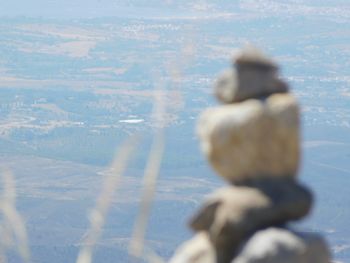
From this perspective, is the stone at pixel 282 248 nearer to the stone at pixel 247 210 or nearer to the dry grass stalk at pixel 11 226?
the stone at pixel 247 210

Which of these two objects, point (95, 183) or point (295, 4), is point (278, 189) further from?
point (295, 4)

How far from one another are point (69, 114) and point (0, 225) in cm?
9677

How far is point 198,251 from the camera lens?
4324 mm

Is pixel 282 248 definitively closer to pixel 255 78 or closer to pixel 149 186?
pixel 149 186

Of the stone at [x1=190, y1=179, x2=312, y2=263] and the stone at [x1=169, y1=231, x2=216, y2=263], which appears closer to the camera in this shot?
the stone at [x1=190, y1=179, x2=312, y2=263]

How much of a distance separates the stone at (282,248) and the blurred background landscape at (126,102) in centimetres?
2552

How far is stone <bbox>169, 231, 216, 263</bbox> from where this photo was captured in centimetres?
426

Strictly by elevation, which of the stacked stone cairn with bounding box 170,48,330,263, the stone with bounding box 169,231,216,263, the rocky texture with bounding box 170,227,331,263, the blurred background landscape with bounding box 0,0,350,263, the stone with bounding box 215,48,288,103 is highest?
the stone with bounding box 215,48,288,103

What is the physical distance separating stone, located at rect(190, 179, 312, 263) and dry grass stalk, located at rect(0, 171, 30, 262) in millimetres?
583

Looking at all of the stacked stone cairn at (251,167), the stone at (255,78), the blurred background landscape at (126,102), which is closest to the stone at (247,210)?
the stacked stone cairn at (251,167)

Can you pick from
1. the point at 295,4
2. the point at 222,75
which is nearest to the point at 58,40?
the point at 295,4

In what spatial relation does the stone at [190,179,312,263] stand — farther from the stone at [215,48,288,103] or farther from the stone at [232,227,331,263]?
the stone at [215,48,288,103]

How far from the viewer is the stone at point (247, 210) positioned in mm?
4152

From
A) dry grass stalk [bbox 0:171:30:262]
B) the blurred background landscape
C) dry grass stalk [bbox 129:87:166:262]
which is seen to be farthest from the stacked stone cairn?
the blurred background landscape
